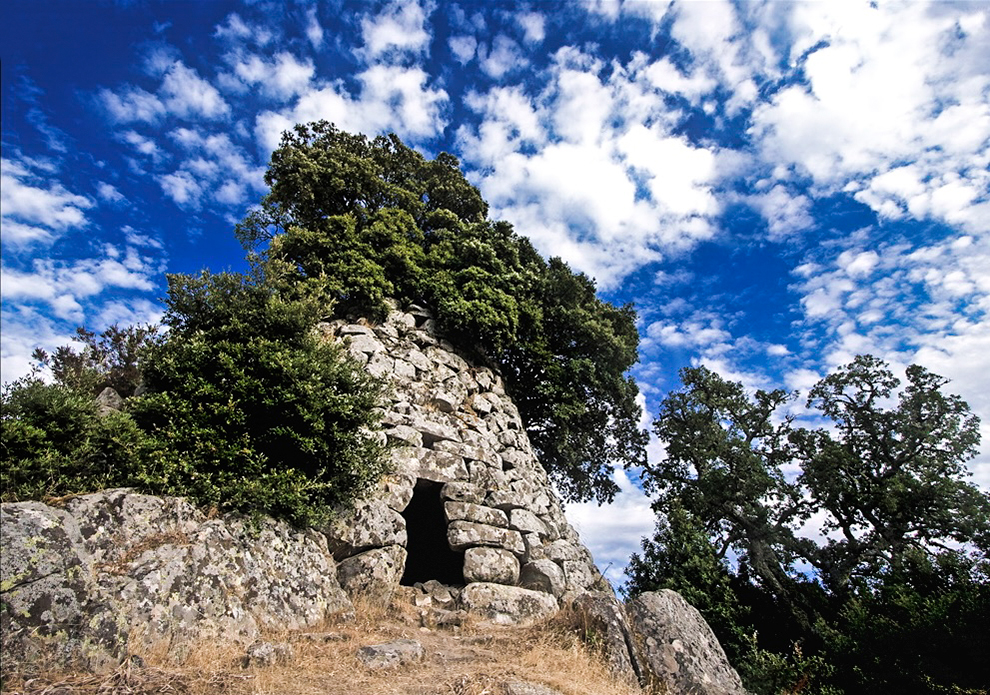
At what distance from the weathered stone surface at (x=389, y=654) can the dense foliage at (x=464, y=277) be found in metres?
9.68

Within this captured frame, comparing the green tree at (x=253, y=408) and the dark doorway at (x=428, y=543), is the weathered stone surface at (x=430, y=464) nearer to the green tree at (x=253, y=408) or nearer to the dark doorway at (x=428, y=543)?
the dark doorway at (x=428, y=543)

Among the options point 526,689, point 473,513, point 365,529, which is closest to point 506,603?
point 473,513

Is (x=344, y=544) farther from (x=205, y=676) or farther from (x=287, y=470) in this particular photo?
(x=205, y=676)

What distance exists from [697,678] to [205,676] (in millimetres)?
6761

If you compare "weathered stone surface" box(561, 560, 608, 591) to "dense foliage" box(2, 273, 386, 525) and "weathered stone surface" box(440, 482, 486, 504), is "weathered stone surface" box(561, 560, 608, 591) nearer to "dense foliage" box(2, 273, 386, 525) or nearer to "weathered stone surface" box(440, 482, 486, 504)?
"weathered stone surface" box(440, 482, 486, 504)

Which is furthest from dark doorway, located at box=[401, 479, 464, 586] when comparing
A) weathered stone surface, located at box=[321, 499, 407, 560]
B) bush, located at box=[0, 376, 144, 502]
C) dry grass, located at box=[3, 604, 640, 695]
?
bush, located at box=[0, 376, 144, 502]

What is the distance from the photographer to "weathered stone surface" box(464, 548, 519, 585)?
10.6 m

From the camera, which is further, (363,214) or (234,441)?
(363,214)

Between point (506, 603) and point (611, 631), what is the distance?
2.82 m

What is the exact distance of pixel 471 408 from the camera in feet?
47.8

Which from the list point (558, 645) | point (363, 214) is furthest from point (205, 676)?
point (363, 214)

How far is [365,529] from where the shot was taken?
9.66 m

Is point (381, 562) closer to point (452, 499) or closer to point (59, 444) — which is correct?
point (452, 499)

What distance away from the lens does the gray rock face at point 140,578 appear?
523 cm
